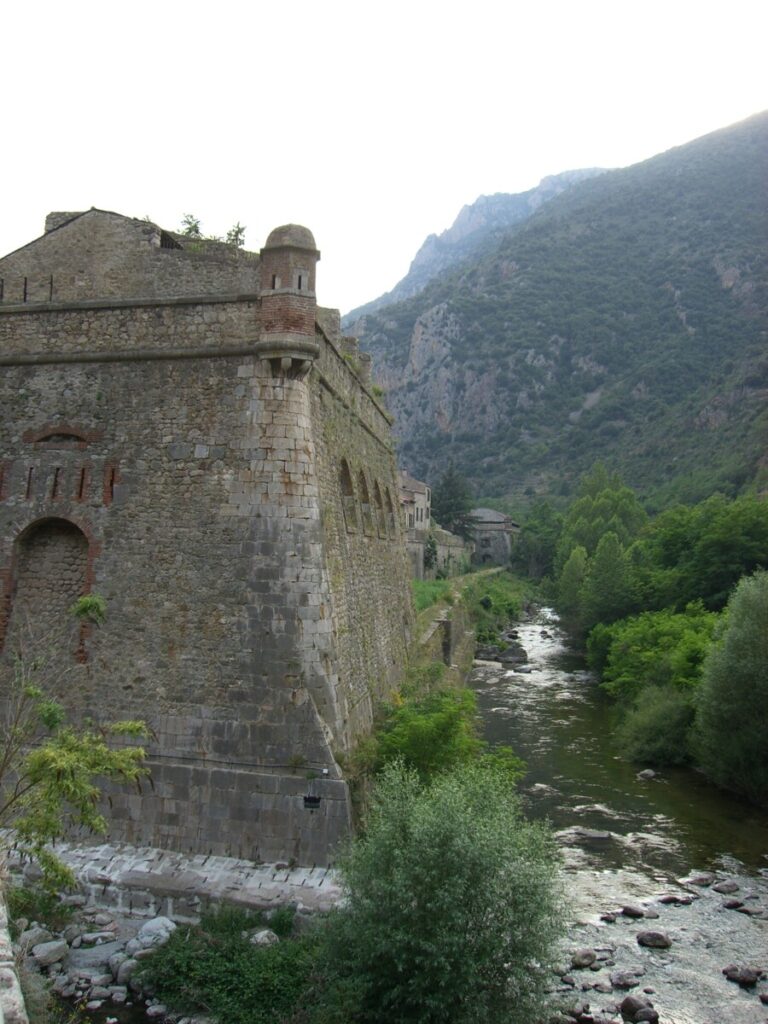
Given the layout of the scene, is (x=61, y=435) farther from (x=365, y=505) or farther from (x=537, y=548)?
(x=537, y=548)

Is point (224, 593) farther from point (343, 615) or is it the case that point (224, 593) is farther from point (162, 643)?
point (343, 615)

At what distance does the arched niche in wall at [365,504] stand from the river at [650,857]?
8.42 m

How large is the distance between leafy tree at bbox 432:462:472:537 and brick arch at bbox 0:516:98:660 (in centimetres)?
7588

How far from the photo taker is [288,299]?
13.1m

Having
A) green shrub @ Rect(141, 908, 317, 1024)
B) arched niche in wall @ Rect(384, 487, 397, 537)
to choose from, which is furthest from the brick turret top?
arched niche in wall @ Rect(384, 487, 397, 537)

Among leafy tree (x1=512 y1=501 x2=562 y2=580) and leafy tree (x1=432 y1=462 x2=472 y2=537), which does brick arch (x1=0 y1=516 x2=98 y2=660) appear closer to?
leafy tree (x1=512 y1=501 x2=562 y2=580)

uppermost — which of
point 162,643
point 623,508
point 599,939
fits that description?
point 623,508

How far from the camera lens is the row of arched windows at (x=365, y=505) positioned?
17719mm

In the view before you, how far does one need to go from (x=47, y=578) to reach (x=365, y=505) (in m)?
8.59

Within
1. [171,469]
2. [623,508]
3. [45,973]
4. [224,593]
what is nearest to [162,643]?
[224,593]

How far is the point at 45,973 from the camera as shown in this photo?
10.4 meters

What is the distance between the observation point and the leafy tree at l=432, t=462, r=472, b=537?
3489 inches

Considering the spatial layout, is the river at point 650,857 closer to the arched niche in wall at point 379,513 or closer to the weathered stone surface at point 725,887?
the weathered stone surface at point 725,887

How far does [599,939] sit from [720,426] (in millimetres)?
90823
